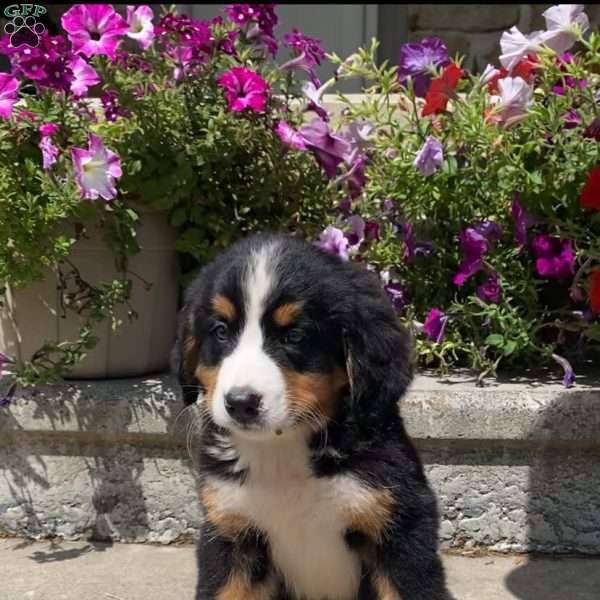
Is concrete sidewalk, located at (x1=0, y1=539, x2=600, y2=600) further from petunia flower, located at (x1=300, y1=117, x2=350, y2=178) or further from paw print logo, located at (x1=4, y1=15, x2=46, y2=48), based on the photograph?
paw print logo, located at (x1=4, y1=15, x2=46, y2=48)

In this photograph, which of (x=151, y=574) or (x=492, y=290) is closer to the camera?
(x=151, y=574)

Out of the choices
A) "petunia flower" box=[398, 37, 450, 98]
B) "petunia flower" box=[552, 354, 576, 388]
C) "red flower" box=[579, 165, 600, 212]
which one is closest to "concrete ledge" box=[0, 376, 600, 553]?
"petunia flower" box=[552, 354, 576, 388]

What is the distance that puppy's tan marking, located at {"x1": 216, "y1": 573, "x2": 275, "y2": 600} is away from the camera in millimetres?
2832

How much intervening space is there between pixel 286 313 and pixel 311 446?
16.0 inches

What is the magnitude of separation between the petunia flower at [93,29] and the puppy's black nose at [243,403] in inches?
62.0

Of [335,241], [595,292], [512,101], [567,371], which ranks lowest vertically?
[567,371]

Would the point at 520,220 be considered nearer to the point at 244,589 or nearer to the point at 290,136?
the point at 290,136

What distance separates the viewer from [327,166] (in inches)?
157

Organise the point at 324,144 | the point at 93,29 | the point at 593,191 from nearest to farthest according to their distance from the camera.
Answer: the point at 593,191
the point at 93,29
the point at 324,144

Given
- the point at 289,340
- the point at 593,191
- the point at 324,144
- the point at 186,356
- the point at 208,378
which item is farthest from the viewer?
the point at 324,144

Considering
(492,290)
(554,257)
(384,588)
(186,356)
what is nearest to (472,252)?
(492,290)

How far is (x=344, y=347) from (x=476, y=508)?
1.17 m

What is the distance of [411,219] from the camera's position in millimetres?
3939

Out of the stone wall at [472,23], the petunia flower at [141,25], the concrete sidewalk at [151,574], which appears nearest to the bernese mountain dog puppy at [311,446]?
the concrete sidewalk at [151,574]
